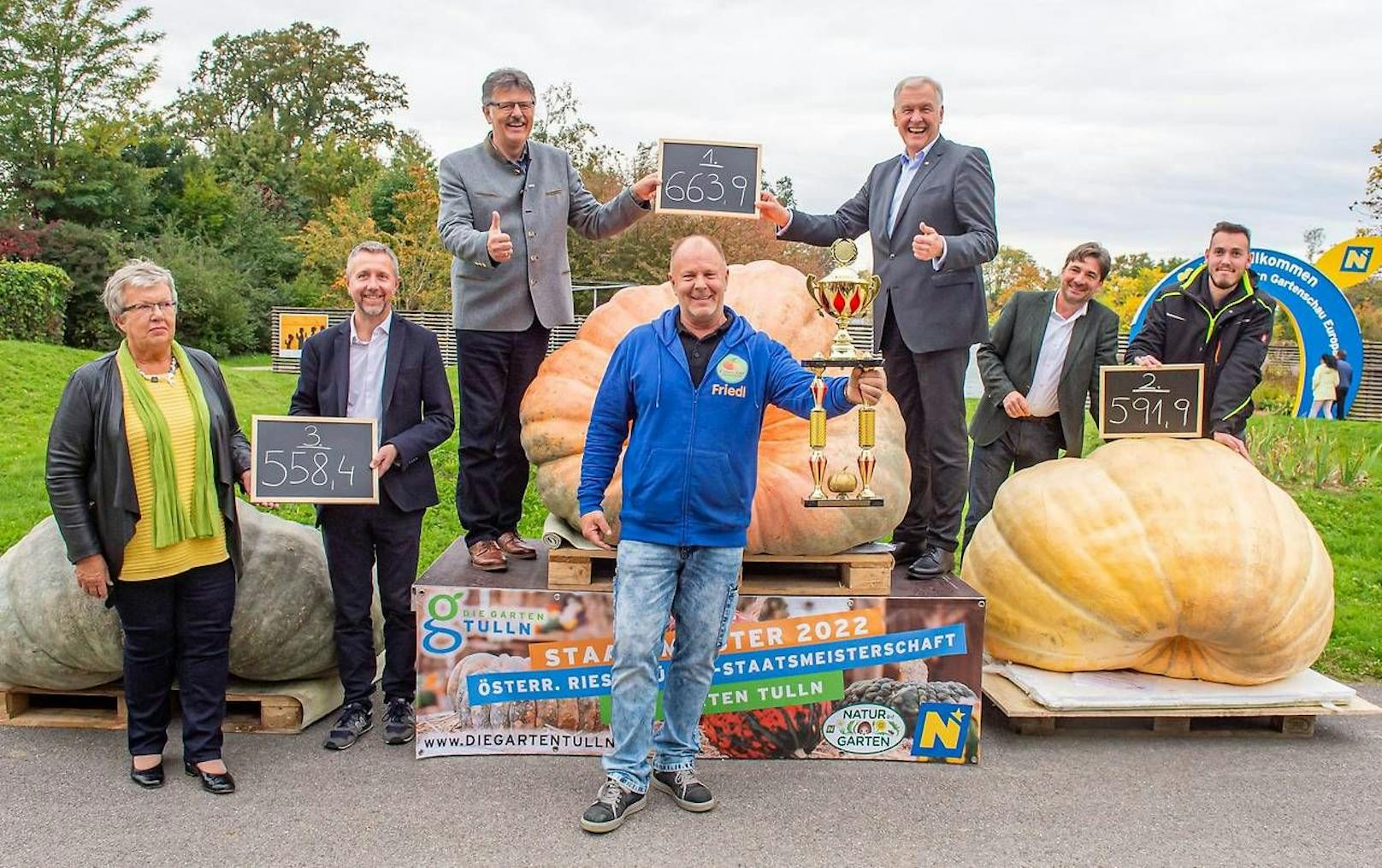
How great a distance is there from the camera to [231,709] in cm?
421

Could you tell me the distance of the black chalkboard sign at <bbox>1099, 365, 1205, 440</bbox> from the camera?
4.31 meters

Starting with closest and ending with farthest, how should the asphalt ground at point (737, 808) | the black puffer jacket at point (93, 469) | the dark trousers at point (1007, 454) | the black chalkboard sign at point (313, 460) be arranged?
the asphalt ground at point (737, 808) < the black puffer jacket at point (93, 469) < the black chalkboard sign at point (313, 460) < the dark trousers at point (1007, 454)

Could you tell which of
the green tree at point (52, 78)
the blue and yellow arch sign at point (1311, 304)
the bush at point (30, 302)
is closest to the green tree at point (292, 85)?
the green tree at point (52, 78)

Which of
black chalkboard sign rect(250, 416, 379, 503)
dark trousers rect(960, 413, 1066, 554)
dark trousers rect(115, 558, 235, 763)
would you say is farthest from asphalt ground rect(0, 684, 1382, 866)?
dark trousers rect(960, 413, 1066, 554)

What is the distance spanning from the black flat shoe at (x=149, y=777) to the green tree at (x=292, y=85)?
43645 millimetres

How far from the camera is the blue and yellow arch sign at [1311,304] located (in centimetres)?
1183

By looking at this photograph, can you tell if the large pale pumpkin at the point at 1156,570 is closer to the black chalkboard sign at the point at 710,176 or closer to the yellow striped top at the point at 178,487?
the black chalkboard sign at the point at 710,176

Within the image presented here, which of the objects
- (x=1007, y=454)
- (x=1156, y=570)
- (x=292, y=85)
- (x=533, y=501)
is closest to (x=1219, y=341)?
(x=1007, y=454)

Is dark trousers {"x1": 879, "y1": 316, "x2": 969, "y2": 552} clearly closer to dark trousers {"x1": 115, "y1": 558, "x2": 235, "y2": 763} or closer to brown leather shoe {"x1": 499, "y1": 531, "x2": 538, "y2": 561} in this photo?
brown leather shoe {"x1": 499, "y1": 531, "x2": 538, "y2": 561}

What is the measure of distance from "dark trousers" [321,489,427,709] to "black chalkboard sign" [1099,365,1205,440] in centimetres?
280

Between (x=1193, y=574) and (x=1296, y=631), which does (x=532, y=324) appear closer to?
(x=1193, y=574)

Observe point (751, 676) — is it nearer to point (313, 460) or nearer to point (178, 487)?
point (313, 460)

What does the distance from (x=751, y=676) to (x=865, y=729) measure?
466mm

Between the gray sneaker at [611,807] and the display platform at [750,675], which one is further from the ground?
the display platform at [750,675]
